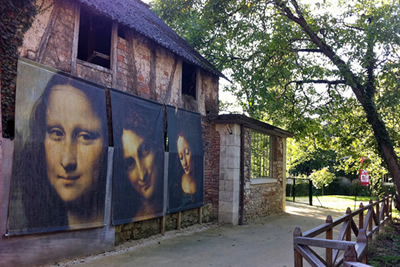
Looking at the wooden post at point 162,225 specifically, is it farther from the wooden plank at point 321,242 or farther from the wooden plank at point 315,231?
the wooden plank at point 321,242

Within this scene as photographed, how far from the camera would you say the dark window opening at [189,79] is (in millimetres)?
9859

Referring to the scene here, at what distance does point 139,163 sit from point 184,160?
6.06 ft

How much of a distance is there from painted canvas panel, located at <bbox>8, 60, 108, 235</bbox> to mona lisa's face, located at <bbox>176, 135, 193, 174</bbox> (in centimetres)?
257

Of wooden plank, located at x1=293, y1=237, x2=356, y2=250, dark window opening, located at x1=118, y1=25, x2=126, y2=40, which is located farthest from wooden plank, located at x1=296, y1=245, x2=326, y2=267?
dark window opening, located at x1=118, y1=25, x2=126, y2=40

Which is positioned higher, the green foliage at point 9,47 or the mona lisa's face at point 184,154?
the green foliage at point 9,47

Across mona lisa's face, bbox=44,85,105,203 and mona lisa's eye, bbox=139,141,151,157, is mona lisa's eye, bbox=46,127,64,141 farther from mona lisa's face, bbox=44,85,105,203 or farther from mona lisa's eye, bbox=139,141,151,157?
mona lisa's eye, bbox=139,141,151,157

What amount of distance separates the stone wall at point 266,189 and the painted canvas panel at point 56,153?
539 centimetres

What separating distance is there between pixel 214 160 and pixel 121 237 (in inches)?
161

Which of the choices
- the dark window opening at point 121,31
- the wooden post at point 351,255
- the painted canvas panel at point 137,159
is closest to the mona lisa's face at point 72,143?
the painted canvas panel at point 137,159

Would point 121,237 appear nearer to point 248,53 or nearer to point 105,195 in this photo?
point 105,195

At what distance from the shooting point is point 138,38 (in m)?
7.45

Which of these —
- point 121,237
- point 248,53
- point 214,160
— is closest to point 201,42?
point 248,53

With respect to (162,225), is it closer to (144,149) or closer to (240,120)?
(144,149)

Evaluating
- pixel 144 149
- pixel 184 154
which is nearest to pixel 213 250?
pixel 144 149
